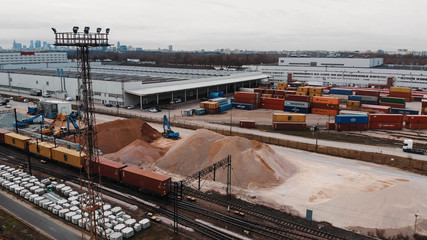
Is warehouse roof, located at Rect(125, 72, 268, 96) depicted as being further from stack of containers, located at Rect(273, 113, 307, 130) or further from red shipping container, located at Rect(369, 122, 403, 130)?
→ red shipping container, located at Rect(369, 122, 403, 130)

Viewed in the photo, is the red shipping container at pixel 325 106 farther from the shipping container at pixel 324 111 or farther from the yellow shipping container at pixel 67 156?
the yellow shipping container at pixel 67 156

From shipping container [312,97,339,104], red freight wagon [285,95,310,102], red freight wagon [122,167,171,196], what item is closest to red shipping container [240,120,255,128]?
red freight wagon [285,95,310,102]

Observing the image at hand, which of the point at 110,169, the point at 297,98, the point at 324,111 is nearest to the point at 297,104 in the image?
the point at 297,98

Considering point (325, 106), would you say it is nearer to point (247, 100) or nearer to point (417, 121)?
point (417, 121)

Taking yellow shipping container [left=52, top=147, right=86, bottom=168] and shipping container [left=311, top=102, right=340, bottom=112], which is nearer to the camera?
yellow shipping container [left=52, top=147, right=86, bottom=168]

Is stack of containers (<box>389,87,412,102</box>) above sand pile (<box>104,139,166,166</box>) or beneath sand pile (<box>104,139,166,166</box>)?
above
